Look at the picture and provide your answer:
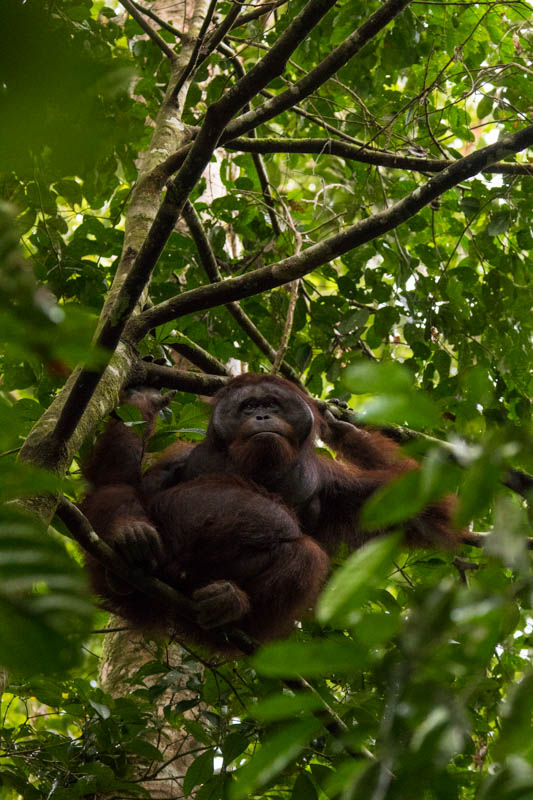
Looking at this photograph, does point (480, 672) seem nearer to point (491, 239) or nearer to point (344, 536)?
point (344, 536)

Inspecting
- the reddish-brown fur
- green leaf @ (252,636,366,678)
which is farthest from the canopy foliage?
the reddish-brown fur

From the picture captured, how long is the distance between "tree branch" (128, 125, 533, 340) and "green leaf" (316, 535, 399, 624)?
2.24 m

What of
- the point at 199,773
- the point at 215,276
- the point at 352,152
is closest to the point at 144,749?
the point at 199,773

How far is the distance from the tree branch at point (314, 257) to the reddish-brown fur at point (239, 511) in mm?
712

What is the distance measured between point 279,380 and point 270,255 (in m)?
1.74

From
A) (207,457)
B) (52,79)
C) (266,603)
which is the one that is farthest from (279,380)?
(52,79)

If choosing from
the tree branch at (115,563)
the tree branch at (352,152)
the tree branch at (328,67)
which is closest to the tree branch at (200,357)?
the tree branch at (352,152)

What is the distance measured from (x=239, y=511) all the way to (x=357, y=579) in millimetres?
2621

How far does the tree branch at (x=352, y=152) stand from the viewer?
4047 mm

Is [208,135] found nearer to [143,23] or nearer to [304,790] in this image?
[304,790]

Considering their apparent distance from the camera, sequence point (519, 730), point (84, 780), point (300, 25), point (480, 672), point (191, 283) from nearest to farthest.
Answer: point (519, 730)
point (480, 672)
point (300, 25)
point (84, 780)
point (191, 283)

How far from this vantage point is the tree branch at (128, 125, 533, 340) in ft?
9.98

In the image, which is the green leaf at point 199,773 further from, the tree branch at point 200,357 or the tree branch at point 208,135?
the tree branch at point 200,357

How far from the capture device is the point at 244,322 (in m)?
4.56
